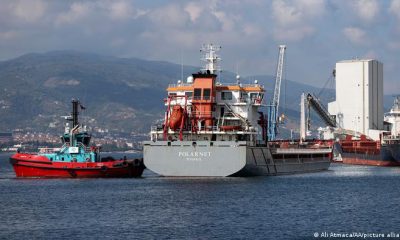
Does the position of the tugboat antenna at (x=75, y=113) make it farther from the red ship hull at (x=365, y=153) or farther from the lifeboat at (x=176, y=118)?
the red ship hull at (x=365, y=153)

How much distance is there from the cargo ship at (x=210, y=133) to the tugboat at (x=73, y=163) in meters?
6.54

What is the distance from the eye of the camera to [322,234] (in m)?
50.9

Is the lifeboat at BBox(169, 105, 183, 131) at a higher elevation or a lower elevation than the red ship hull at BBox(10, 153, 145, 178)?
higher

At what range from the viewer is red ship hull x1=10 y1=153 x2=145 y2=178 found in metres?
91.4

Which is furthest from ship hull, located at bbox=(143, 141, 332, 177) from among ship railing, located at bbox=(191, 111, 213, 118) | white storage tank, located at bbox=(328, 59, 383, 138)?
white storage tank, located at bbox=(328, 59, 383, 138)

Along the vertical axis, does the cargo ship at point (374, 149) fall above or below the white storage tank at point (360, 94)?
below

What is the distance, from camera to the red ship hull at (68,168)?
91.4 metres

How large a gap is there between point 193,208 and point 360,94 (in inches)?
4472

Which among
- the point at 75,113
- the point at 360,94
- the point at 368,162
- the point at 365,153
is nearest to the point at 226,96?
the point at 75,113

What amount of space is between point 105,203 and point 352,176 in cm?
4421

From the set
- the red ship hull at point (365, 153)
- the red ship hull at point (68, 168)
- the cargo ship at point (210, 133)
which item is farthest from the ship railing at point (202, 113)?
the red ship hull at point (365, 153)

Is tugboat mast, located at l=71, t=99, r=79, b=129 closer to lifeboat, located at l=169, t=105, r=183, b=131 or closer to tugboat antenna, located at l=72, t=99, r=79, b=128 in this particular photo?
tugboat antenna, located at l=72, t=99, r=79, b=128

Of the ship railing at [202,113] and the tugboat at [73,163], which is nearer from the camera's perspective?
the ship railing at [202,113]

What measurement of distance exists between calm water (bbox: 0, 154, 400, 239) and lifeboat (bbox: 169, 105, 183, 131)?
483 centimetres
